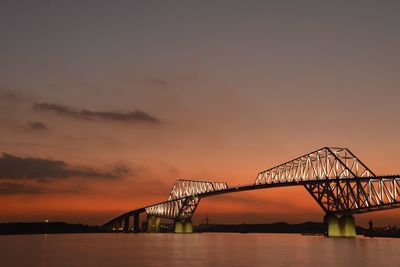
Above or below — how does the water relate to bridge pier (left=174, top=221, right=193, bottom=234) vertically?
below

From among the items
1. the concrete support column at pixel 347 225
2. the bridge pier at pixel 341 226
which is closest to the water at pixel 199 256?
the concrete support column at pixel 347 225

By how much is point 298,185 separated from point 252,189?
23.0 m

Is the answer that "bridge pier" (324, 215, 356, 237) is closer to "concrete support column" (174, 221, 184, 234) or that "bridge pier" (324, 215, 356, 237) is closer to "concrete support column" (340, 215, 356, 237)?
"concrete support column" (340, 215, 356, 237)

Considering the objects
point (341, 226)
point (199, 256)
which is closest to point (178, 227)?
point (341, 226)

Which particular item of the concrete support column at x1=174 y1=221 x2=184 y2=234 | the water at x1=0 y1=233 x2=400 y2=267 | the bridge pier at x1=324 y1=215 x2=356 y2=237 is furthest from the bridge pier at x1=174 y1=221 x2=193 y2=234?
the water at x1=0 y1=233 x2=400 y2=267

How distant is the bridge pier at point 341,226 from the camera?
375 ft

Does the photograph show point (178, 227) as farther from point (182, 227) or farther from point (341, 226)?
point (341, 226)

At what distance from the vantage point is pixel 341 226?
11562 cm

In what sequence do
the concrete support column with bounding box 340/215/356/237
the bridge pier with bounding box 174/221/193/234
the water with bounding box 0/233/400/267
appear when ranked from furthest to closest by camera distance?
the bridge pier with bounding box 174/221/193/234 → the concrete support column with bounding box 340/215/356/237 → the water with bounding box 0/233/400/267

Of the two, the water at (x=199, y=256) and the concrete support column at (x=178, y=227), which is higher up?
the concrete support column at (x=178, y=227)

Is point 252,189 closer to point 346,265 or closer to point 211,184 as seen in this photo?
point 211,184

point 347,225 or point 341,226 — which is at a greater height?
point 347,225

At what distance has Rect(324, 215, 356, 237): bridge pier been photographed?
114156 millimetres

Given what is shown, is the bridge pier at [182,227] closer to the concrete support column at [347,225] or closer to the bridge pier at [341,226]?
the bridge pier at [341,226]
